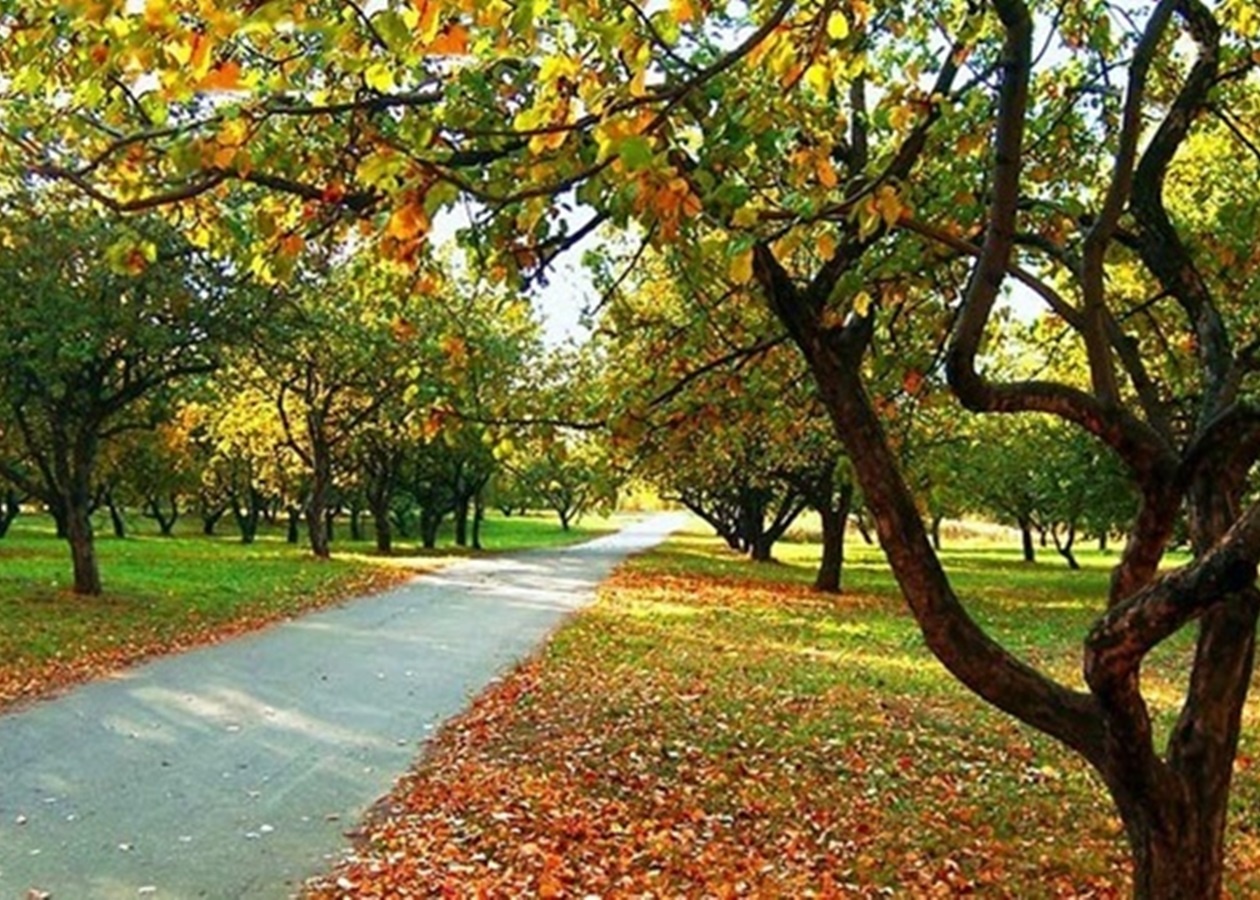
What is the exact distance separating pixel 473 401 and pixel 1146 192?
3.75m

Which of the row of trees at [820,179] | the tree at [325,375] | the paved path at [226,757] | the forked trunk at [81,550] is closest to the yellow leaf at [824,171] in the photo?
the row of trees at [820,179]

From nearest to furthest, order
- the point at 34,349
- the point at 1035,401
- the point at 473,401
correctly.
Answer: the point at 1035,401
the point at 473,401
the point at 34,349

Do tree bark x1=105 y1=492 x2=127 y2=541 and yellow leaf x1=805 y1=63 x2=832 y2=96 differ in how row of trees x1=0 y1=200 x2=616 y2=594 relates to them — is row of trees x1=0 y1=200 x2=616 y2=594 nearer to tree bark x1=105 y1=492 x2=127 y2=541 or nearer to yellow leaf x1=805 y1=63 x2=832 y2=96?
tree bark x1=105 y1=492 x2=127 y2=541

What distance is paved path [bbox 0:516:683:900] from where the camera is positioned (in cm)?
623

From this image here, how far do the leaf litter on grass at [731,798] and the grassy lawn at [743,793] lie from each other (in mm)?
21

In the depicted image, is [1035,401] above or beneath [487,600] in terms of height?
above

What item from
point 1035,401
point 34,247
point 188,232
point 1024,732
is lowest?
point 1024,732

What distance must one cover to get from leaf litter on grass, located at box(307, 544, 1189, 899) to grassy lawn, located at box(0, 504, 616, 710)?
16.2ft

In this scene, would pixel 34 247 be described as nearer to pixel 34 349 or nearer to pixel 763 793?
pixel 34 349

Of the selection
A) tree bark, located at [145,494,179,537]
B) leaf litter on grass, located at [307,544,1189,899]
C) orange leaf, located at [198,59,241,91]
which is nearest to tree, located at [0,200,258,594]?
leaf litter on grass, located at [307,544,1189,899]

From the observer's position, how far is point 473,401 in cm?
573

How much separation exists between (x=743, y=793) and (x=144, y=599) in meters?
14.3

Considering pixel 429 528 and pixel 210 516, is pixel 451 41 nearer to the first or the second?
pixel 429 528

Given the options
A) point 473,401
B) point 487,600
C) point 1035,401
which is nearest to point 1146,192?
point 1035,401
